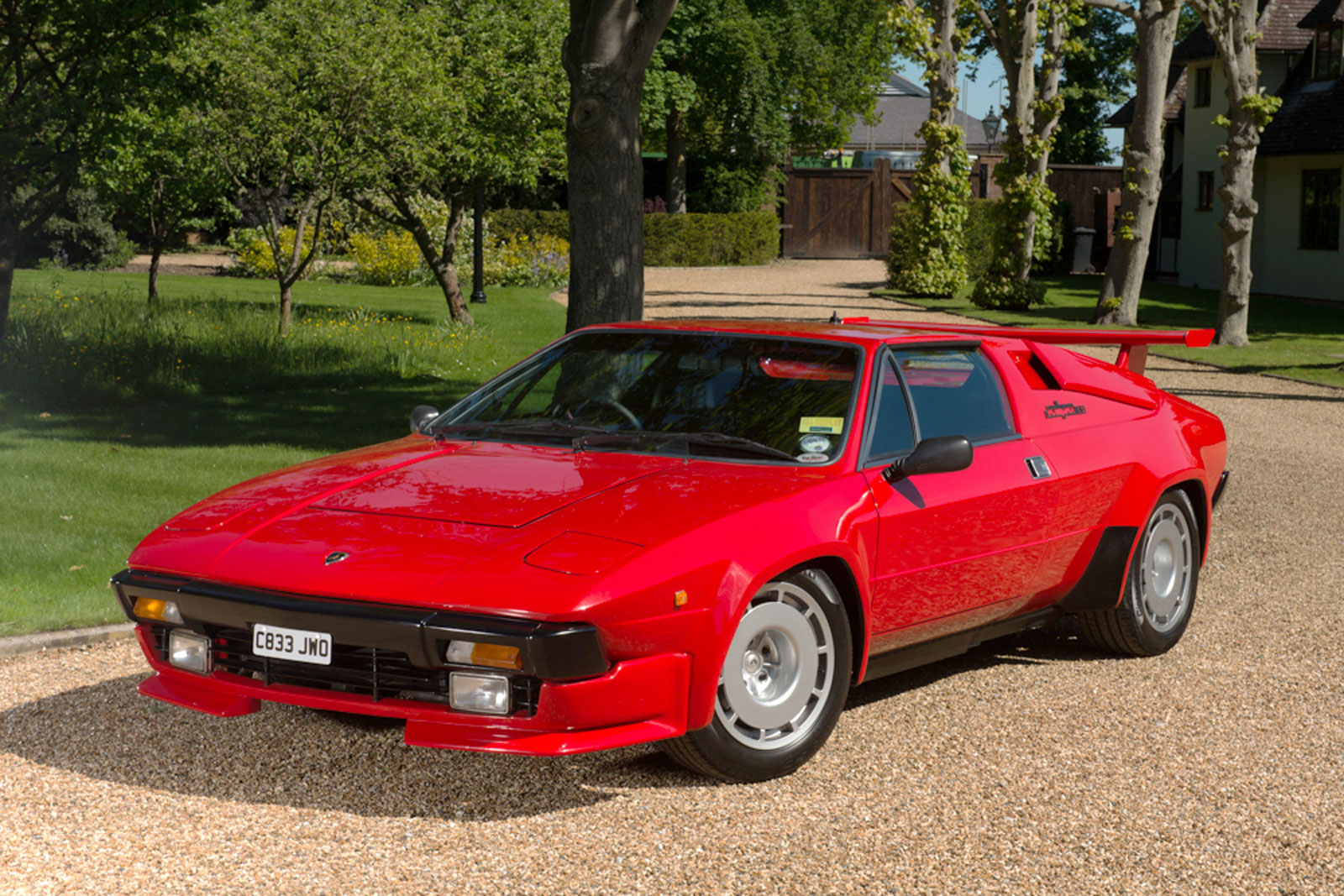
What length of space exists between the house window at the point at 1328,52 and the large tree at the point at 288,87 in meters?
21.5

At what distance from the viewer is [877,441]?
4.99 meters

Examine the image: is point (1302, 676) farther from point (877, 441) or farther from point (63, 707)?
point (63, 707)

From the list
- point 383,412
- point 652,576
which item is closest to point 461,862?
point 652,576

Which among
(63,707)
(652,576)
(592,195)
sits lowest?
(63,707)

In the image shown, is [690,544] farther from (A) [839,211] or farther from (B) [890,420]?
→ (A) [839,211]

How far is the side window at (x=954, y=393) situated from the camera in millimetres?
5340

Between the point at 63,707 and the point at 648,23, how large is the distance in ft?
21.6

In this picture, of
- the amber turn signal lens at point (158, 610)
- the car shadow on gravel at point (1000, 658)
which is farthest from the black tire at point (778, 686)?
the amber turn signal lens at point (158, 610)

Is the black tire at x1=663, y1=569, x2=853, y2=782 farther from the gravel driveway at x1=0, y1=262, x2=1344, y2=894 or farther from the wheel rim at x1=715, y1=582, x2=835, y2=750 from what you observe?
the gravel driveway at x1=0, y1=262, x2=1344, y2=894

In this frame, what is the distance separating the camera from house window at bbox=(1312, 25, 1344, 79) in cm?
2981

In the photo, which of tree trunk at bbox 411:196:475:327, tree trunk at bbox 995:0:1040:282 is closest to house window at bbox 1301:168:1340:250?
tree trunk at bbox 995:0:1040:282

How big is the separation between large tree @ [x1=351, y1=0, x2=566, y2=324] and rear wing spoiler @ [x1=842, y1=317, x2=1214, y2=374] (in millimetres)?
13103

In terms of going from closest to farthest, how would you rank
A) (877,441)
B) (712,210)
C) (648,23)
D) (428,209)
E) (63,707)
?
1. (877,441)
2. (63,707)
3. (648,23)
4. (428,209)
5. (712,210)

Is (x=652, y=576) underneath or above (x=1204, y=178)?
underneath
